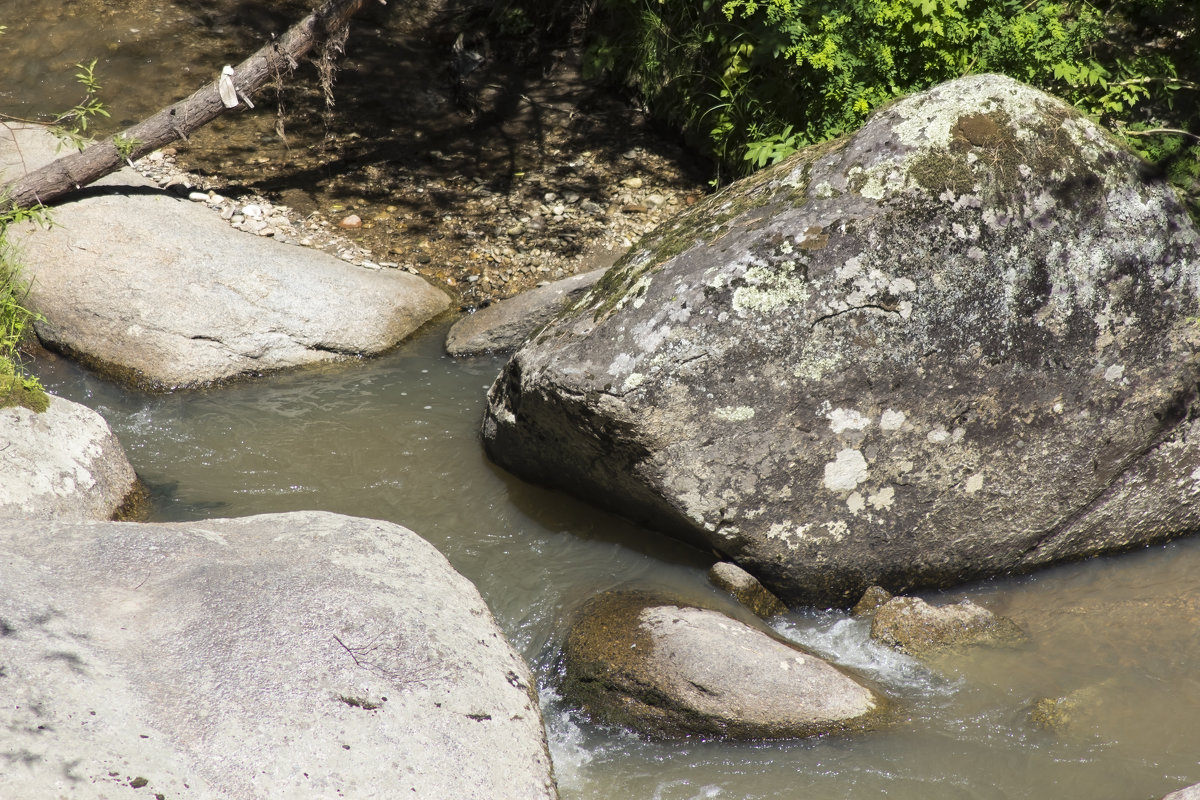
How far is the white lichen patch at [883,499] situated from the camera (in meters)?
3.94

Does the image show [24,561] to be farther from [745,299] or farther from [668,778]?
[745,299]

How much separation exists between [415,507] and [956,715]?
8.72 feet

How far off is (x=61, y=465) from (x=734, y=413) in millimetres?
3110

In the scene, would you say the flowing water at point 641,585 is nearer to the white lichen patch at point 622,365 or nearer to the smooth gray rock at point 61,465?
the smooth gray rock at point 61,465

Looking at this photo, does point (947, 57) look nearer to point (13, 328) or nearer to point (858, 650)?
point (858, 650)

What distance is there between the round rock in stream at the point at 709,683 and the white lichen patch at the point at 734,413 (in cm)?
83

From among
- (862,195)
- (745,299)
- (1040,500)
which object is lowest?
(1040,500)

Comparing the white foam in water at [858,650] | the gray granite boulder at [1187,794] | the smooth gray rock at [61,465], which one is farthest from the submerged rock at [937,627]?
the smooth gray rock at [61,465]

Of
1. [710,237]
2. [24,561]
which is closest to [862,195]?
[710,237]

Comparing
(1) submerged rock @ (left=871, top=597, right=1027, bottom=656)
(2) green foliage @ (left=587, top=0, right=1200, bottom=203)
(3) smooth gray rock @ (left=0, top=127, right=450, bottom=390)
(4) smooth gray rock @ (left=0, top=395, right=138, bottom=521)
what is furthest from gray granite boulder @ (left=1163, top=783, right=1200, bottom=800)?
(3) smooth gray rock @ (left=0, top=127, right=450, bottom=390)

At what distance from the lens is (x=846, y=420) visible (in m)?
3.88

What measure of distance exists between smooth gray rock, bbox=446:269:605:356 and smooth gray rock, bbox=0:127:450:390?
0.39 metres

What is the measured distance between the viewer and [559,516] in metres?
4.55

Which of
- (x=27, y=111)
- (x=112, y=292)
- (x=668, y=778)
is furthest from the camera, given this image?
(x=27, y=111)
